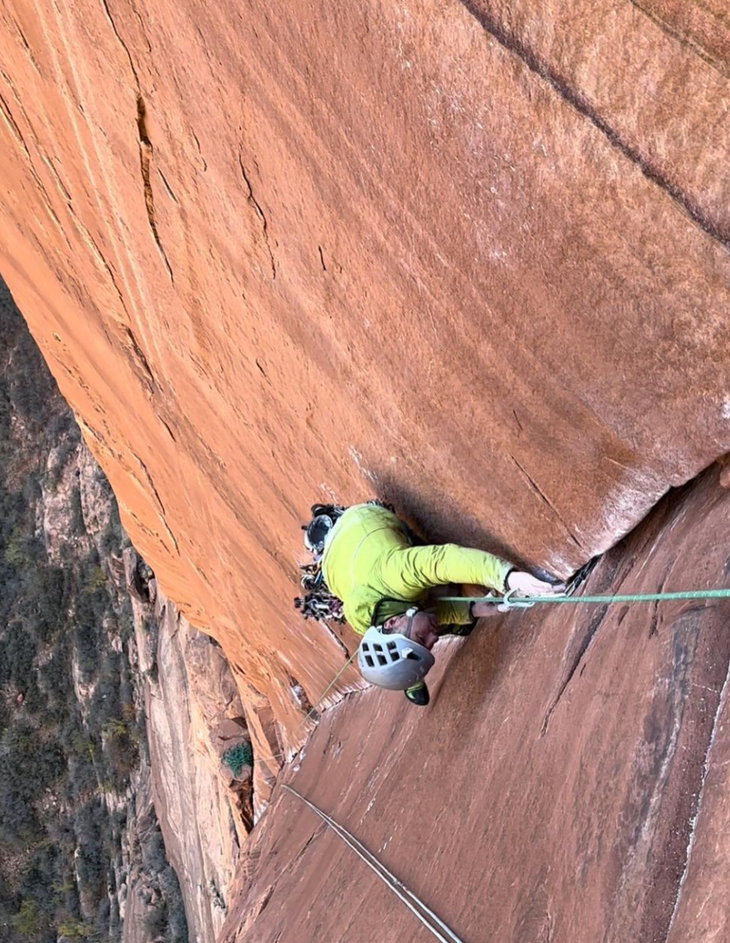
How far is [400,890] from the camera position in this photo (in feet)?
9.29

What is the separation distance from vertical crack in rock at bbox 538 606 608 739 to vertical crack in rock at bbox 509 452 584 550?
0.31 metres

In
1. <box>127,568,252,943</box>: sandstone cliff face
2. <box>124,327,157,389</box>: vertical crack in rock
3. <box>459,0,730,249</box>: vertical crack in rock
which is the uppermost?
<box>124,327,157,389</box>: vertical crack in rock

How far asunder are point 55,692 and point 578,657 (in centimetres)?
1650

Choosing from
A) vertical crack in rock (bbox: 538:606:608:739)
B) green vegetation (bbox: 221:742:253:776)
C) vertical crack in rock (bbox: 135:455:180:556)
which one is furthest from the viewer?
green vegetation (bbox: 221:742:253:776)

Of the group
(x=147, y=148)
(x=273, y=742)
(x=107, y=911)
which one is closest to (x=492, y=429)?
(x=147, y=148)

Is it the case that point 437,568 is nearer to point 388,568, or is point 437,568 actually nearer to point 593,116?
point 388,568

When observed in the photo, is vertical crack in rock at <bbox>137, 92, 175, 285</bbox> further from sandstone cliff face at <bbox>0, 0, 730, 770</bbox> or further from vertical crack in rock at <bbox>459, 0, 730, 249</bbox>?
vertical crack in rock at <bbox>459, 0, 730, 249</bbox>

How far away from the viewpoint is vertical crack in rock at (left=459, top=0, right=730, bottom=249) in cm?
183

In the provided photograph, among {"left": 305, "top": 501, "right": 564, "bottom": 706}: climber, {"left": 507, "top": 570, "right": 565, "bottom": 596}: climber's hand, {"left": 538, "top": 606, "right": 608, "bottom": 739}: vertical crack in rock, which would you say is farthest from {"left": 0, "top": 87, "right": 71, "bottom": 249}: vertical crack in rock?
{"left": 538, "top": 606, "right": 608, "bottom": 739}: vertical crack in rock

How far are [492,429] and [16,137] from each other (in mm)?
3758

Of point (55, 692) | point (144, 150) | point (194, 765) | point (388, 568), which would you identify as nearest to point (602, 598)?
point (388, 568)

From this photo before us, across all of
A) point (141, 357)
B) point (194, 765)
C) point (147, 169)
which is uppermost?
point (147, 169)

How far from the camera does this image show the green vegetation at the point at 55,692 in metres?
15.3

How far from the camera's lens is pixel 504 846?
230 centimetres
